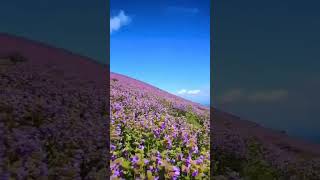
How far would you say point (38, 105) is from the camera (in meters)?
10.8

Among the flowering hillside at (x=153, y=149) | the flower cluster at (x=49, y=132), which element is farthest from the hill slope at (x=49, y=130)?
the flowering hillside at (x=153, y=149)

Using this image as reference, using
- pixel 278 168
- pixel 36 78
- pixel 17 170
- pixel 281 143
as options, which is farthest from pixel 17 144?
pixel 281 143

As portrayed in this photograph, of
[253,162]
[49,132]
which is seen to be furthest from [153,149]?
[253,162]

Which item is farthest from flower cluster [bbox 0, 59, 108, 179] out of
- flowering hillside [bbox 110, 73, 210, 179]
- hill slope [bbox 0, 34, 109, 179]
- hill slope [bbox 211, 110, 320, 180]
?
hill slope [bbox 211, 110, 320, 180]

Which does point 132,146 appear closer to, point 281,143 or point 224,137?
point 224,137

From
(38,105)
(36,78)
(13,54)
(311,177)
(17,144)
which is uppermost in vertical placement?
(13,54)

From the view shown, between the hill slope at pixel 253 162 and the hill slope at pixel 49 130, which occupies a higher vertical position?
the hill slope at pixel 49 130

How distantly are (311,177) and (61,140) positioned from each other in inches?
217

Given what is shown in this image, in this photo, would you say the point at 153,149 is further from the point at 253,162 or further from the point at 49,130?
the point at 253,162

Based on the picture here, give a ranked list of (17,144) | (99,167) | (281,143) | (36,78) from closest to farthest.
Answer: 1. (17,144)
2. (99,167)
3. (36,78)
4. (281,143)

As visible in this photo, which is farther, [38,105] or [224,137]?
[224,137]

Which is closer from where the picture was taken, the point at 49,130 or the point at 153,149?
the point at 49,130

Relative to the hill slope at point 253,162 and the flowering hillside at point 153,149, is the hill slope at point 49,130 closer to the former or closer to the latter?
the flowering hillside at point 153,149

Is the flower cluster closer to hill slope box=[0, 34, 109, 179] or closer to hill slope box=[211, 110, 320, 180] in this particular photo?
hill slope box=[0, 34, 109, 179]
